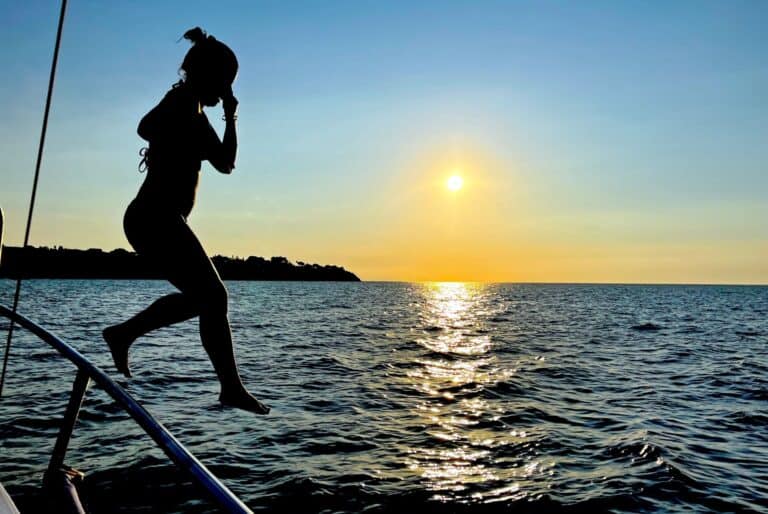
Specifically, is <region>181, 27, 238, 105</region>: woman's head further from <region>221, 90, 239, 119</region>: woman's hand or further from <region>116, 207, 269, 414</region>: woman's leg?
<region>116, 207, 269, 414</region>: woman's leg

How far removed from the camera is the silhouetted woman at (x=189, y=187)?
2.42m

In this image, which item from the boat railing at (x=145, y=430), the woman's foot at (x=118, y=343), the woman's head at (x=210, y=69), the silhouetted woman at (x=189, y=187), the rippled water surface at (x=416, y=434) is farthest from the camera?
the rippled water surface at (x=416, y=434)

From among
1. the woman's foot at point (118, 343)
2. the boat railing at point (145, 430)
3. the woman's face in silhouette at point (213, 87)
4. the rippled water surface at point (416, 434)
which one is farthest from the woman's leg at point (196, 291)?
the rippled water surface at point (416, 434)

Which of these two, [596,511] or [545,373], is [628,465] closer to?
[596,511]

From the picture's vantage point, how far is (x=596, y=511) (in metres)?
8.07

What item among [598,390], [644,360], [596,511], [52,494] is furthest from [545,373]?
[52,494]

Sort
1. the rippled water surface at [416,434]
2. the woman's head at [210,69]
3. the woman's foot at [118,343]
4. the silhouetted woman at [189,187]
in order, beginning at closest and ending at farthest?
the silhouetted woman at [189,187]
the woman's head at [210,69]
the woman's foot at [118,343]
the rippled water surface at [416,434]

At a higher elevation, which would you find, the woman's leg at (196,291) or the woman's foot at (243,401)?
the woman's leg at (196,291)

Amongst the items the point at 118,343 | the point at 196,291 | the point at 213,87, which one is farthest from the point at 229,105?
the point at 118,343

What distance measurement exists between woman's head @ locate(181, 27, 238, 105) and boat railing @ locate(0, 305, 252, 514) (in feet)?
4.08

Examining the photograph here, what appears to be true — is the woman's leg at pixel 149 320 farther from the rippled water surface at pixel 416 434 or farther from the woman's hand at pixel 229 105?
the rippled water surface at pixel 416 434

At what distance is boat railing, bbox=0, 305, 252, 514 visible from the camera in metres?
1.41

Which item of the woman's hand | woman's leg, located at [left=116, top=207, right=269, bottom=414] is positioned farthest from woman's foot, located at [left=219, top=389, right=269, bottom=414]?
the woman's hand

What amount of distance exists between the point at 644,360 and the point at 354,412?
16.2 metres
